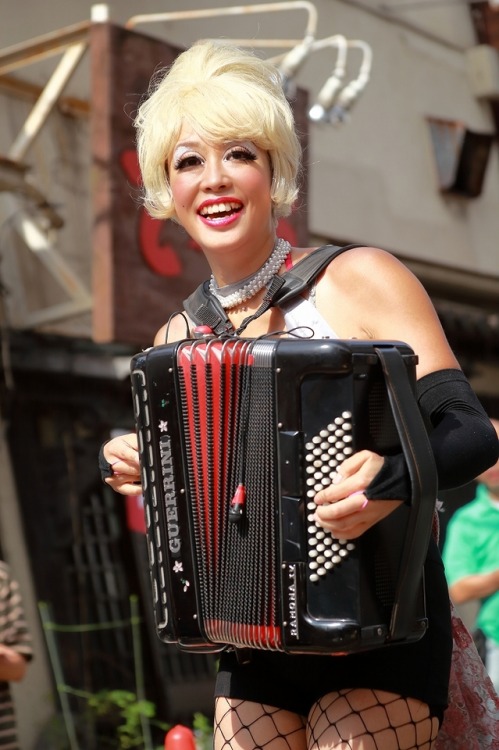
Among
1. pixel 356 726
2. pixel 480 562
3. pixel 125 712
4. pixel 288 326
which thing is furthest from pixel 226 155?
pixel 125 712

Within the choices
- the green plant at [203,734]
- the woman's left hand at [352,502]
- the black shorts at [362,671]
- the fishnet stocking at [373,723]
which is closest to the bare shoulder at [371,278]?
the woman's left hand at [352,502]

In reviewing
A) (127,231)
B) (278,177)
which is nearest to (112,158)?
(127,231)

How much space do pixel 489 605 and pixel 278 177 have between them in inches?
146

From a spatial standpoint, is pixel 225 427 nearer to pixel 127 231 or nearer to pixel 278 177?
pixel 278 177

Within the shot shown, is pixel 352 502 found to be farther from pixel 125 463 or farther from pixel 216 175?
pixel 216 175

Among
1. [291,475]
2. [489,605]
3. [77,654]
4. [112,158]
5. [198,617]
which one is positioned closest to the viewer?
[291,475]

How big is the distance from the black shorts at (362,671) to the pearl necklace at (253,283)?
70 cm

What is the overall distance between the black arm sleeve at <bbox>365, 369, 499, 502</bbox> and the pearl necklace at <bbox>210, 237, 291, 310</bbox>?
479mm

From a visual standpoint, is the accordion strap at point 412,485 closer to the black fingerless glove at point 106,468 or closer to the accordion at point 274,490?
the accordion at point 274,490

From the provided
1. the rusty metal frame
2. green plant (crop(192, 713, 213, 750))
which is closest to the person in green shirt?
green plant (crop(192, 713, 213, 750))

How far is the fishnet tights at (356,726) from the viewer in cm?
268

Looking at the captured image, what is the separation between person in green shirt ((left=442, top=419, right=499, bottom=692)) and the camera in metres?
6.21

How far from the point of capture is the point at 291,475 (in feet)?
8.70

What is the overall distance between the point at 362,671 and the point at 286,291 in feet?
2.72
